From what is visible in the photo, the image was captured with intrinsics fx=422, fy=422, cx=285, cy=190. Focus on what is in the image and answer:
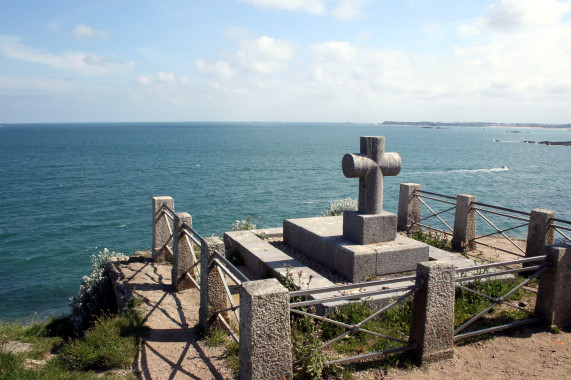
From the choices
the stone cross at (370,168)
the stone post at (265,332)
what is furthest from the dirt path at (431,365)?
the stone cross at (370,168)

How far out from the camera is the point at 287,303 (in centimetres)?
470

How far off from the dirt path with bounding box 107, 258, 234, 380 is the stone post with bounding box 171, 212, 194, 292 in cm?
29

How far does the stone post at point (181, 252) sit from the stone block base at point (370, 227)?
345 centimetres

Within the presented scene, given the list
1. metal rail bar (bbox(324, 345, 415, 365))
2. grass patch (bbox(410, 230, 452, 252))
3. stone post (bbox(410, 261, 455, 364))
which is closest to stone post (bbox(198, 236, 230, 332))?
metal rail bar (bbox(324, 345, 415, 365))

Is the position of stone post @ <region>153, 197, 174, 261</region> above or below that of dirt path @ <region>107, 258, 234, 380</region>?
above

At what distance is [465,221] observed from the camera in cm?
1150

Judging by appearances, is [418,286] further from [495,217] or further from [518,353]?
[495,217]

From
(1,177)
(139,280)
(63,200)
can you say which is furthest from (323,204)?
(1,177)

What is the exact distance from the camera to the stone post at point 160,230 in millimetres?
10344

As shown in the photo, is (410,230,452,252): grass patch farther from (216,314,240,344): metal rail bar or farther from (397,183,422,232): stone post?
(216,314,240,344): metal rail bar

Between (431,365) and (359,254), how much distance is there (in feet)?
9.54

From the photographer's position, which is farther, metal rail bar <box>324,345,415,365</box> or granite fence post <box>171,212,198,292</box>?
granite fence post <box>171,212,198,292</box>

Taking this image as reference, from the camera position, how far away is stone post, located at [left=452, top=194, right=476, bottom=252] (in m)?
11.4

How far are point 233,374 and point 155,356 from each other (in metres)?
1.38
